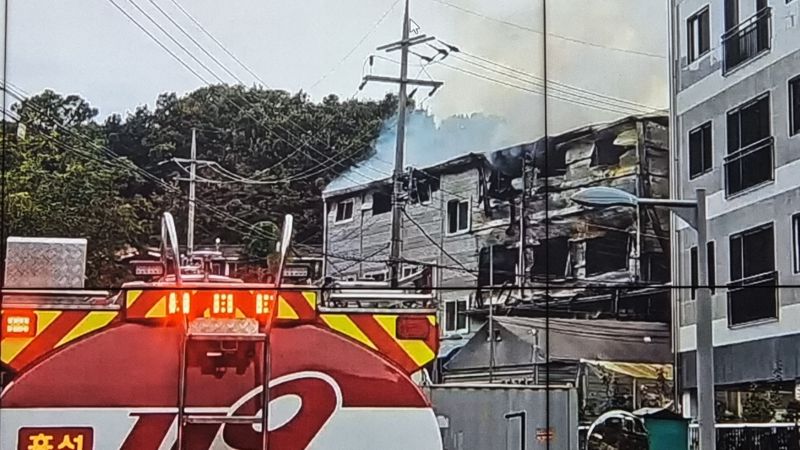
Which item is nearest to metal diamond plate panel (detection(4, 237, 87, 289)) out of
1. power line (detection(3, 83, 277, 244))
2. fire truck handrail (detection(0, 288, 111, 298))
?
fire truck handrail (detection(0, 288, 111, 298))

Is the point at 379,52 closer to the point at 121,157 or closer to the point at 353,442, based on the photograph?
the point at 121,157

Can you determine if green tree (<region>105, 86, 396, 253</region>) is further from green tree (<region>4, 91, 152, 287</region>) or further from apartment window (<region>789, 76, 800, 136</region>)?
apartment window (<region>789, 76, 800, 136</region>)

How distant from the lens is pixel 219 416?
14.5 feet

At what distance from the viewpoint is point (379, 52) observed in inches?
186

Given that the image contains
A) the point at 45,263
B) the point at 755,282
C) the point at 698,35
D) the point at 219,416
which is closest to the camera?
the point at 219,416

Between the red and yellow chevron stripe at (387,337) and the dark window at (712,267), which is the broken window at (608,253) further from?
the red and yellow chevron stripe at (387,337)

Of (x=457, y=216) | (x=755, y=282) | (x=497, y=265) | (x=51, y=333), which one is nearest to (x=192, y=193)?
(x=51, y=333)

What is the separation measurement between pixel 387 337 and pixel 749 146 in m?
1.58

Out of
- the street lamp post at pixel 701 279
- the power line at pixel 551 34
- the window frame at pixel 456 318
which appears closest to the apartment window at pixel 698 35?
the power line at pixel 551 34

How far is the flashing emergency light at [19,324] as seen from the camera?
4.48m

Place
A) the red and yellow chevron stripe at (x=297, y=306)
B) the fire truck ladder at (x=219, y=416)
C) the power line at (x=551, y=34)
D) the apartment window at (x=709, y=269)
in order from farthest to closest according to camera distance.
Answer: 1. the power line at (x=551, y=34)
2. the apartment window at (x=709, y=269)
3. the red and yellow chevron stripe at (x=297, y=306)
4. the fire truck ladder at (x=219, y=416)

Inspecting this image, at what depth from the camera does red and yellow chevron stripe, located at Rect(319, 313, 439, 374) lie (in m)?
4.57

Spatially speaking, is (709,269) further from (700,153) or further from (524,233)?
(524,233)

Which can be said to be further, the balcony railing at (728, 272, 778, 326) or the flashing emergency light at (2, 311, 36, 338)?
the balcony railing at (728, 272, 778, 326)
